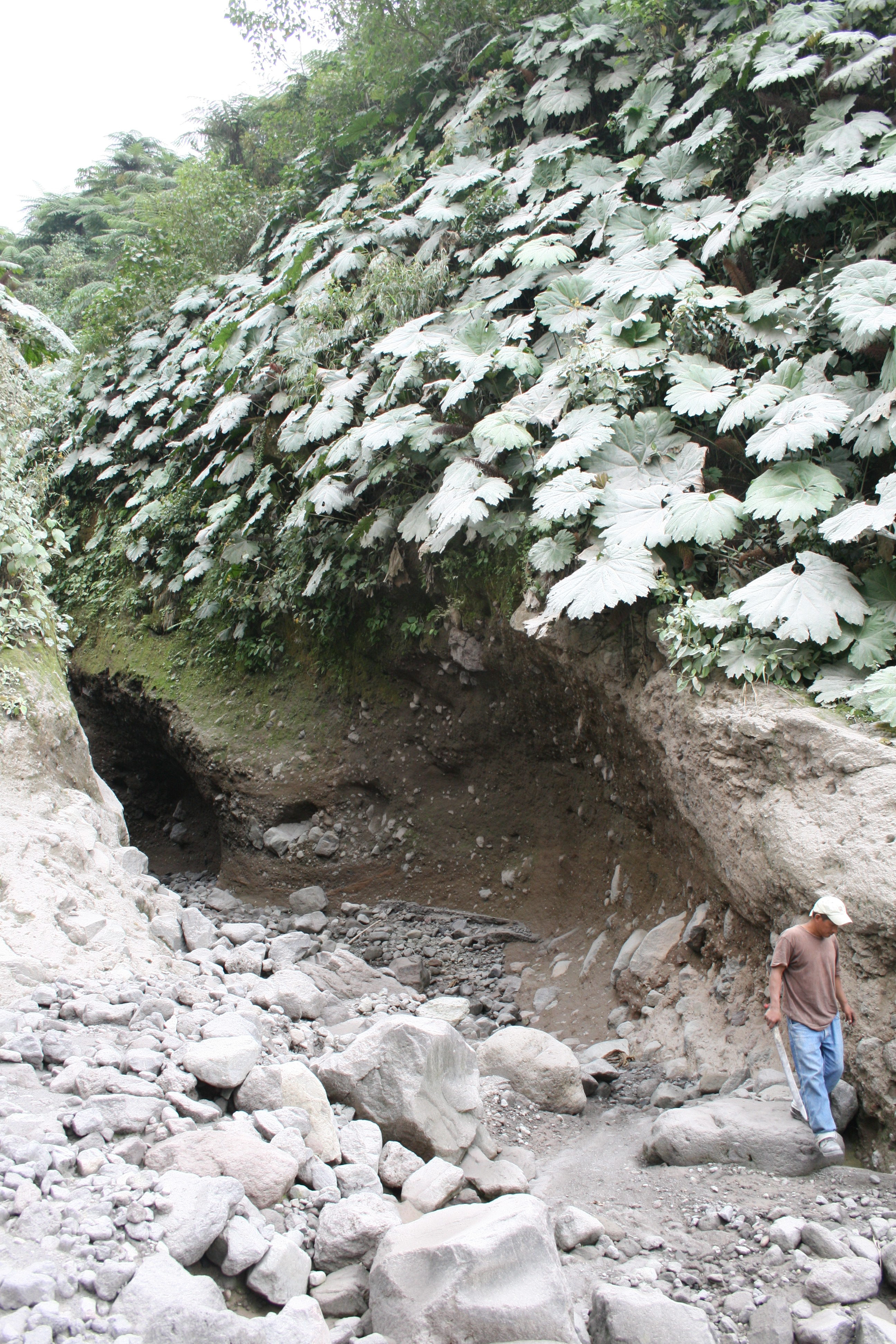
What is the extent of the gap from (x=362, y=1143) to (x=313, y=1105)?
240 mm

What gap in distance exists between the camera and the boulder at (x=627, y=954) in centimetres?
496

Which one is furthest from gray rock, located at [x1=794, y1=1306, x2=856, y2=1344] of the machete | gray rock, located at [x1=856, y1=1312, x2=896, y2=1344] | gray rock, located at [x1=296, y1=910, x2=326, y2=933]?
gray rock, located at [x1=296, y1=910, x2=326, y2=933]

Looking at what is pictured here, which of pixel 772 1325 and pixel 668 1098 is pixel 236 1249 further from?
pixel 668 1098

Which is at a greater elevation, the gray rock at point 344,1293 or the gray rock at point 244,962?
the gray rock at point 344,1293

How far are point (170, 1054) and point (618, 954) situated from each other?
311 cm

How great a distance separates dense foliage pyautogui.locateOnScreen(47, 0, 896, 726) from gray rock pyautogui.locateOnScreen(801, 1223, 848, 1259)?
2.06 m

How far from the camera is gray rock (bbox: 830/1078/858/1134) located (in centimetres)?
320

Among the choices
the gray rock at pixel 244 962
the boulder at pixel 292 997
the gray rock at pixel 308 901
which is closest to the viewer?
the boulder at pixel 292 997

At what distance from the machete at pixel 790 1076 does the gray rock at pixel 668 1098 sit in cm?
58

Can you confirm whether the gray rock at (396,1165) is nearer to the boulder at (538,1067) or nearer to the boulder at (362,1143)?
the boulder at (362,1143)

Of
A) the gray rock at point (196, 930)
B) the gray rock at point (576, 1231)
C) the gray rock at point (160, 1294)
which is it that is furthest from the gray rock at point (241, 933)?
the gray rock at point (160, 1294)

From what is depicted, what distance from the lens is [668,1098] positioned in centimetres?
385

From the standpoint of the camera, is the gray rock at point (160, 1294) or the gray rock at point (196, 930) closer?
the gray rock at point (160, 1294)

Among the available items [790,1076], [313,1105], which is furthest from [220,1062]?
[790,1076]
